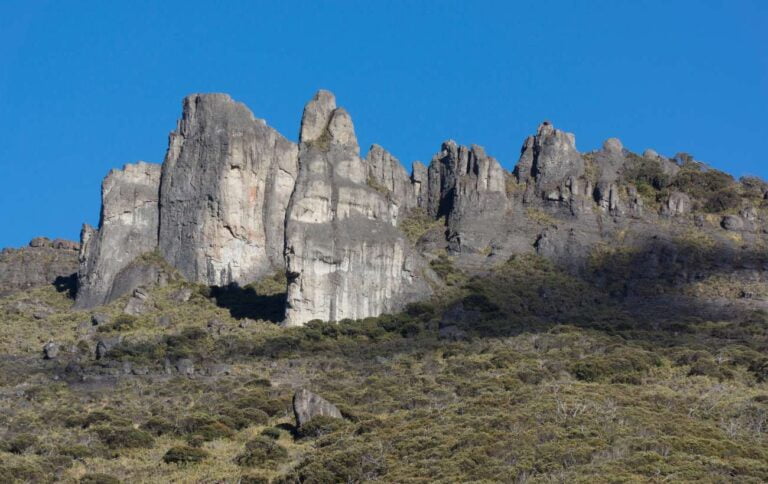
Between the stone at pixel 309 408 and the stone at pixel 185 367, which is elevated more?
the stone at pixel 185 367

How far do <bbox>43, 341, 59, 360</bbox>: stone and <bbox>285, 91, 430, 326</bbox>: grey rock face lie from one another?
13130 millimetres

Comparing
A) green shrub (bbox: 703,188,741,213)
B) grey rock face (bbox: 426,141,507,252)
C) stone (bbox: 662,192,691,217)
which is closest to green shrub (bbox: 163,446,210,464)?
grey rock face (bbox: 426,141,507,252)

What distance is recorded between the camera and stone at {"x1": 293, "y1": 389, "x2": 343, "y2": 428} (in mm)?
71500

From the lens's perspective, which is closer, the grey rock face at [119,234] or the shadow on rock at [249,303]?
the shadow on rock at [249,303]

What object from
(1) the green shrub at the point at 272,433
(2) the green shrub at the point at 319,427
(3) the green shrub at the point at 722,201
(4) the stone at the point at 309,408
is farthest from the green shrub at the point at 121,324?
(3) the green shrub at the point at 722,201

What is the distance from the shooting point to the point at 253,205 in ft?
358

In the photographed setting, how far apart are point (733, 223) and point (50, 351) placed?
4606cm

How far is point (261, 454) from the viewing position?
67125mm

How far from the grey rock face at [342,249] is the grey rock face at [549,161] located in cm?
1459

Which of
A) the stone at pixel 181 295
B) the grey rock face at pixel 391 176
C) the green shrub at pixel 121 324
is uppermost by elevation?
the grey rock face at pixel 391 176

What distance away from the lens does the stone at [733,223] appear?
11288cm

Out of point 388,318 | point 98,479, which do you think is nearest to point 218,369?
point 388,318

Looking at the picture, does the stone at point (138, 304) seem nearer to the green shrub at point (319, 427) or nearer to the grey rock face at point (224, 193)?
the grey rock face at point (224, 193)

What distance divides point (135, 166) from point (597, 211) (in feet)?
98.9
